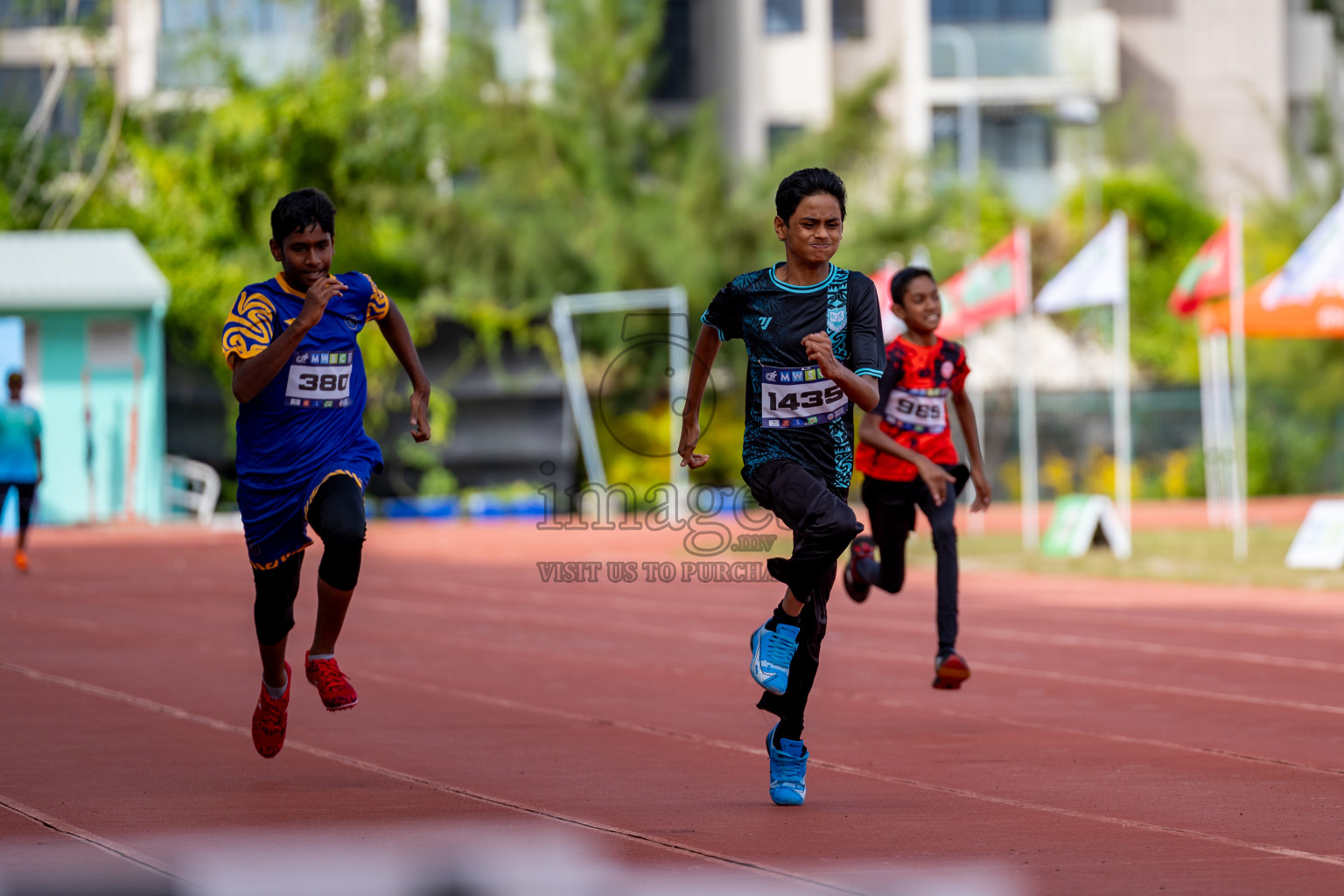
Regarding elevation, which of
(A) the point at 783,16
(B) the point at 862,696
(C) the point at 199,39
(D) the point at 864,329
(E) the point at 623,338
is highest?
(A) the point at 783,16

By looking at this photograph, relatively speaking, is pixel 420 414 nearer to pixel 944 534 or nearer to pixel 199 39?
pixel 944 534

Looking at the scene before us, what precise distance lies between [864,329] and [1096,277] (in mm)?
15586

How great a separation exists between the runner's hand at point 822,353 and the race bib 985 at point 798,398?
36cm

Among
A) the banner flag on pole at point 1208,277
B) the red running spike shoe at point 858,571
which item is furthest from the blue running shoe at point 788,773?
the banner flag on pole at point 1208,277

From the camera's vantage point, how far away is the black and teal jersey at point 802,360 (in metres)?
6.36

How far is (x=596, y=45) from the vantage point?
131 ft

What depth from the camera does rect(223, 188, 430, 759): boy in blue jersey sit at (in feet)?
22.3

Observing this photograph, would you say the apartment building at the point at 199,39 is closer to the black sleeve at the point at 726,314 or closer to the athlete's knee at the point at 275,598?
the athlete's knee at the point at 275,598

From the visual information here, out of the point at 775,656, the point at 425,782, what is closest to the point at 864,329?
the point at 775,656

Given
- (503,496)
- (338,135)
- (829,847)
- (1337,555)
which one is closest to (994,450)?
(503,496)

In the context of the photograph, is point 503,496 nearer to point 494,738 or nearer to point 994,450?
point 994,450

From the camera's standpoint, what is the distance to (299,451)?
6.89 metres

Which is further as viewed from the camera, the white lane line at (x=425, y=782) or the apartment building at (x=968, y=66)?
the apartment building at (x=968, y=66)

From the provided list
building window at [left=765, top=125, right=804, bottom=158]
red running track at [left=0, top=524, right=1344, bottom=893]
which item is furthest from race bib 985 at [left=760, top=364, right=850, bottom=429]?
building window at [left=765, top=125, right=804, bottom=158]
